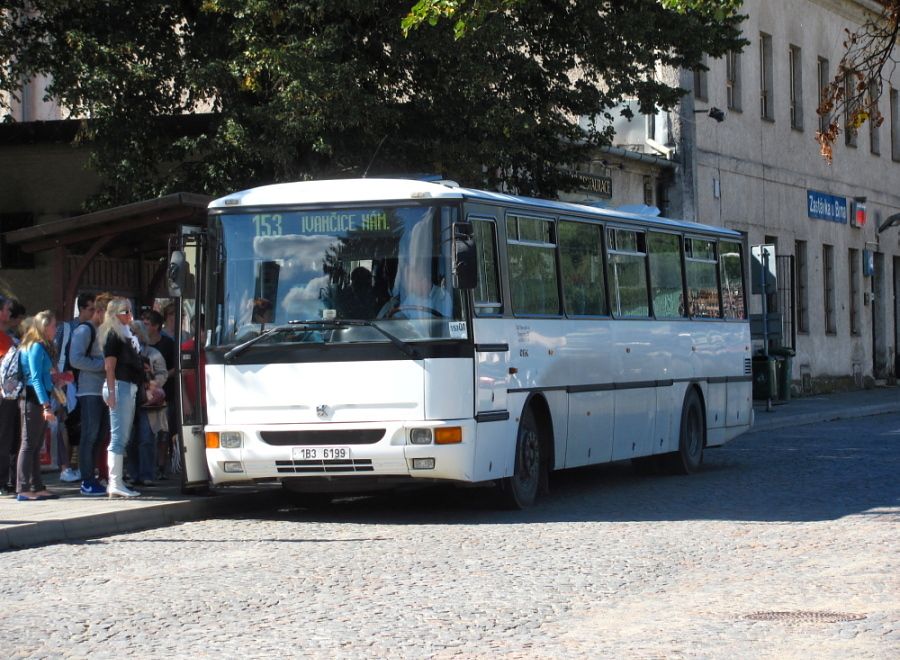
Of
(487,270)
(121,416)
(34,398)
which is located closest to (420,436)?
(487,270)

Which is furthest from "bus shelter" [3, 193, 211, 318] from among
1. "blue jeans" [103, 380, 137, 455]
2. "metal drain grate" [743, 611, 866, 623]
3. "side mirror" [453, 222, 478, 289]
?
"metal drain grate" [743, 611, 866, 623]

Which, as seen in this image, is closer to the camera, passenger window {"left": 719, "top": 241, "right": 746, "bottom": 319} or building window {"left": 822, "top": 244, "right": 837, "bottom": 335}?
passenger window {"left": 719, "top": 241, "right": 746, "bottom": 319}

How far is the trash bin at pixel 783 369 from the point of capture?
32.9 m

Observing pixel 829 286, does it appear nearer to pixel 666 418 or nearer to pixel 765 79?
pixel 765 79

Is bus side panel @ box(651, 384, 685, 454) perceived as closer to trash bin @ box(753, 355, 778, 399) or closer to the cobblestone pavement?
the cobblestone pavement

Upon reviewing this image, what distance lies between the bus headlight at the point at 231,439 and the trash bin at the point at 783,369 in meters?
20.1

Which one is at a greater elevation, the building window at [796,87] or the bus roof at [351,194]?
the building window at [796,87]

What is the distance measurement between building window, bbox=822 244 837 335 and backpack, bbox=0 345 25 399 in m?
30.3

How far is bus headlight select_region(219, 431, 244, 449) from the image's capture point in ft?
46.7

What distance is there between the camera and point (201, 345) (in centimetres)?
1468

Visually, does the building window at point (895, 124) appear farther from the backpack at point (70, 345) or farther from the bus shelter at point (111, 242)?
the backpack at point (70, 345)

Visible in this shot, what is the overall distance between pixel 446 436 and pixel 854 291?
32.7m

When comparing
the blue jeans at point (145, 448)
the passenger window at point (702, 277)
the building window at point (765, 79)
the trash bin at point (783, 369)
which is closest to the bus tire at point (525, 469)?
the blue jeans at point (145, 448)

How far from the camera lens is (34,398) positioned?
48.6 feet
